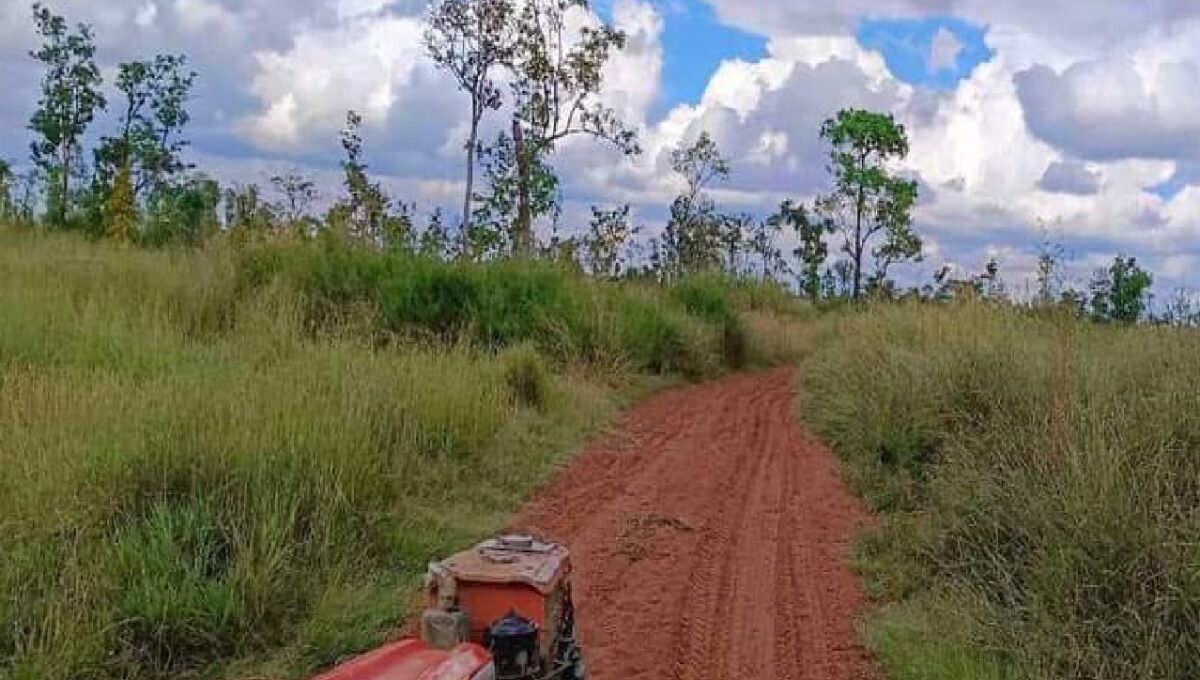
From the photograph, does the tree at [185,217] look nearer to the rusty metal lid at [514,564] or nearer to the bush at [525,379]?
the bush at [525,379]

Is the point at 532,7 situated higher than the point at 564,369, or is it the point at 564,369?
the point at 532,7

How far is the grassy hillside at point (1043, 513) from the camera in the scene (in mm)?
4957

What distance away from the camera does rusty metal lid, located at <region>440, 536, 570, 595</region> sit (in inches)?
153

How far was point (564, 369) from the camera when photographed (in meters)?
13.3

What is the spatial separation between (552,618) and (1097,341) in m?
6.65

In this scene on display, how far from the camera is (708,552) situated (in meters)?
7.32

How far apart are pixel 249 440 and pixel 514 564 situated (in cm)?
290

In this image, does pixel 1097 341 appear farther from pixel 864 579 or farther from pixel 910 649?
pixel 910 649

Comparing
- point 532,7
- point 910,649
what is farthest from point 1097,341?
point 532,7

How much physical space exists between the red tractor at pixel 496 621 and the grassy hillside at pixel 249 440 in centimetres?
154

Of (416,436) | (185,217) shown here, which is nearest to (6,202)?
(185,217)

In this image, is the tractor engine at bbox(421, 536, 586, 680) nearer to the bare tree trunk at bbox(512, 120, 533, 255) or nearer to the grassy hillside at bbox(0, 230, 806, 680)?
the grassy hillside at bbox(0, 230, 806, 680)

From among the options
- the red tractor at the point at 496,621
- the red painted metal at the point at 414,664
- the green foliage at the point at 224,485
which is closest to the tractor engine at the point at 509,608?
the red tractor at the point at 496,621

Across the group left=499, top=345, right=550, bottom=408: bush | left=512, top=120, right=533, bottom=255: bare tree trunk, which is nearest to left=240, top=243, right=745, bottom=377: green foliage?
left=499, top=345, right=550, bottom=408: bush
